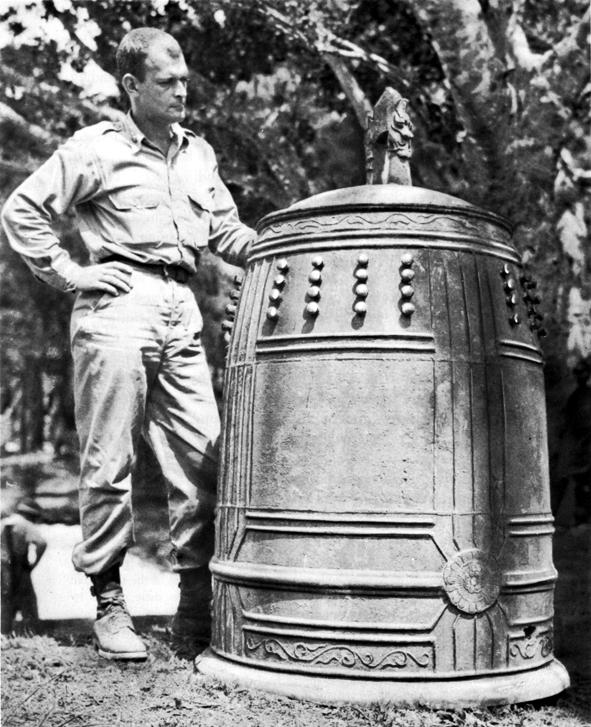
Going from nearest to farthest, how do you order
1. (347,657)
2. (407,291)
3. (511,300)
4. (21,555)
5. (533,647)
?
(347,657) < (407,291) < (533,647) < (511,300) < (21,555)

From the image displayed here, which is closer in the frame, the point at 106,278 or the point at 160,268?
the point at 106,278

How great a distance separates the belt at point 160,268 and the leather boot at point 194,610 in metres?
1.22

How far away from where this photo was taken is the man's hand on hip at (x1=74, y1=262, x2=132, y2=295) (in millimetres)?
3396

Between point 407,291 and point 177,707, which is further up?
point 407,291

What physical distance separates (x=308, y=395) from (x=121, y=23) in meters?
3.03

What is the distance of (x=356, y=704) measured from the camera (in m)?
2.76

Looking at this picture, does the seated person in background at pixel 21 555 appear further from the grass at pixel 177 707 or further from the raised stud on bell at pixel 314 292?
the raised stud on bell at pixel 314 292

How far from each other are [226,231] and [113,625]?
1723mm

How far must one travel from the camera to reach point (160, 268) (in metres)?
3.56

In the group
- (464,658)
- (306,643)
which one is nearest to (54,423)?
(306,643)

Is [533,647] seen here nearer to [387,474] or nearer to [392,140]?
[387,474]

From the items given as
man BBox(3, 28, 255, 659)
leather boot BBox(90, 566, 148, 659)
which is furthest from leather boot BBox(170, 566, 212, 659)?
leather boot BBox(90, 566, 148, 659)

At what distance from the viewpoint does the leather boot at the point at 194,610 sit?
12.1ft

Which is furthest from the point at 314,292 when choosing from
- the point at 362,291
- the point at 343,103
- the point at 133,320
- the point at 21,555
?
the point at 21,555
